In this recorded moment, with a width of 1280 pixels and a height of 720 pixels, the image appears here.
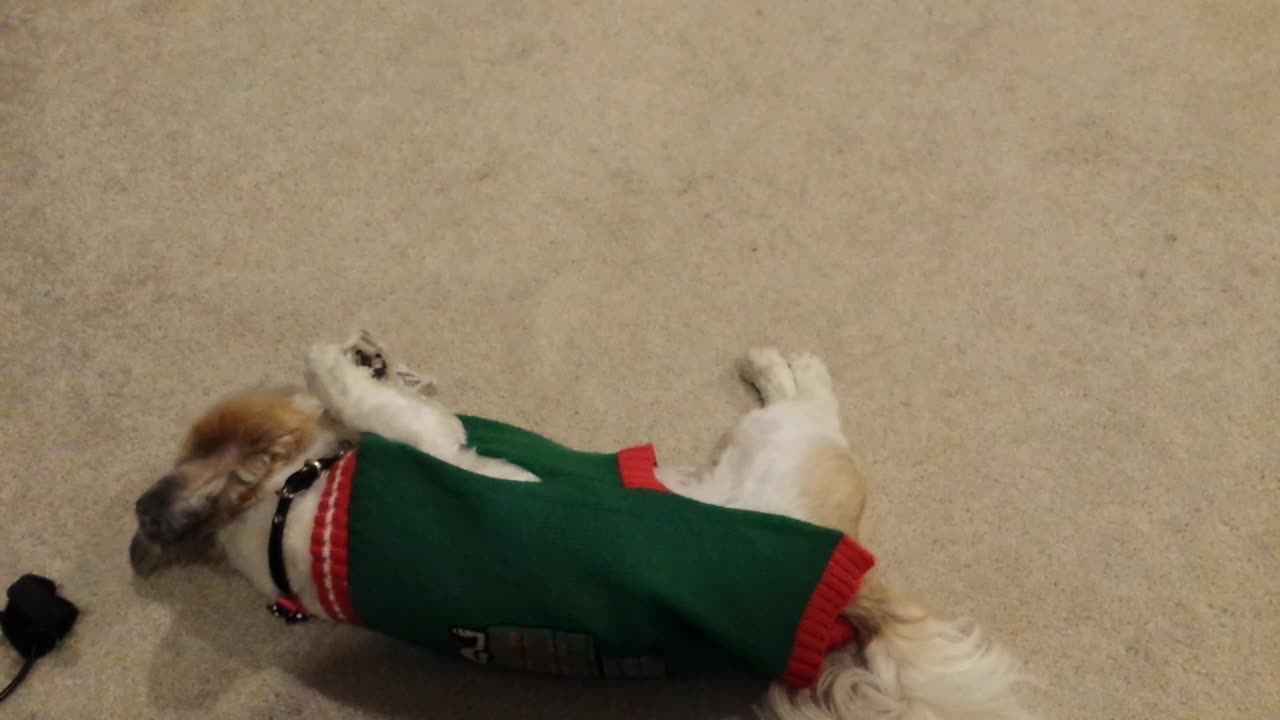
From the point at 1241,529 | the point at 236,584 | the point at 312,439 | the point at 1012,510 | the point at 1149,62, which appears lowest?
the point at 236,584

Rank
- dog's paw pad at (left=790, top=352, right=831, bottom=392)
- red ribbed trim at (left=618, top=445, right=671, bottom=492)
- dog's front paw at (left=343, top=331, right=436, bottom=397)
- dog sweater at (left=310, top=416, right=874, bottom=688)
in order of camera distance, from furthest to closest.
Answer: dog's paw pad at (left=790, top=352, right=831, bottom=392), dog's front paw at (left=343, top=331, right=436, bottom=397), red ribbed trim at (left=618, top=445, right=671, bottom=492), dog sweater at (left=310, top=416, right=874, bottom=688)

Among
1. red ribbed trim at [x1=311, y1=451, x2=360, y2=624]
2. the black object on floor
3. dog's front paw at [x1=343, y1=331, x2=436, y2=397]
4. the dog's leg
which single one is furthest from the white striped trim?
the black object on floor

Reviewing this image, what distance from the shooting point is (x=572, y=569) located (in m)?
1.21

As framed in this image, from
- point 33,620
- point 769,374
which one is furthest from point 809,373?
point 33,620

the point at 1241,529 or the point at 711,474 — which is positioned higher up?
the point at 1241,529

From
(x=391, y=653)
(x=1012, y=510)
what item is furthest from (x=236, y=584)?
(x=1012, y=510)

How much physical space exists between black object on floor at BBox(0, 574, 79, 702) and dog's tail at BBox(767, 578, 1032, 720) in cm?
119

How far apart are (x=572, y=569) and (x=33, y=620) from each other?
978mm

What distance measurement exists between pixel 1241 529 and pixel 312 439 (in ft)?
5.22

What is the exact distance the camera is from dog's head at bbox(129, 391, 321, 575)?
1342 millimetres

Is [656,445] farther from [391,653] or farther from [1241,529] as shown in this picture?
[1241,529]

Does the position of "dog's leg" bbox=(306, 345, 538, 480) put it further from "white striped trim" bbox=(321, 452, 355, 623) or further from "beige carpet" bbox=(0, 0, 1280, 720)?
"beige carpet" bbox=(0, 0, 1280, 720)

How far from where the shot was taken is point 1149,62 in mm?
2094

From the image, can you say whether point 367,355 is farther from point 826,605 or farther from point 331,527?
point 826,605
